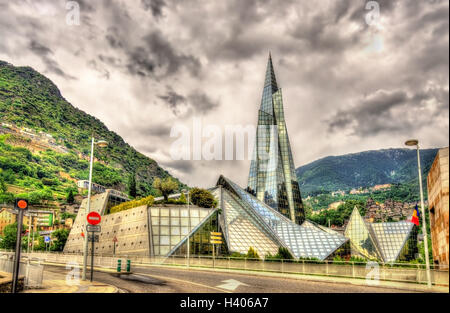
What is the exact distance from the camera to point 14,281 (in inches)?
562

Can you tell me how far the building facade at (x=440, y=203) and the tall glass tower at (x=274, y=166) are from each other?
86.3 meters

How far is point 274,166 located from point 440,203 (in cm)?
9457

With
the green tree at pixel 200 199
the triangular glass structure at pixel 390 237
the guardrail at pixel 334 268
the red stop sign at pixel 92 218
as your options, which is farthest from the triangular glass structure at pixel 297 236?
the red stop sign at pixel 92 218

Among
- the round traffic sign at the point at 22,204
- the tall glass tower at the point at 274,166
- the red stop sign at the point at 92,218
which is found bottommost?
the red stop sign at the point at 92,218

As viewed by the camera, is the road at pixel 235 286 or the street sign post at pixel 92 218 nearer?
the road at pixel 235 286

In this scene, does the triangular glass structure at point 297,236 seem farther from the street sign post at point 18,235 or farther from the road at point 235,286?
the street sign post at point 18,235

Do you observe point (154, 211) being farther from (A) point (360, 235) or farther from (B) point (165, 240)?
(A) point (360, 235)

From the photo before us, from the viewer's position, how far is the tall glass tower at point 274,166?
113 meters

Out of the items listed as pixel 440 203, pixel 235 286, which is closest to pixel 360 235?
pixel 440 203

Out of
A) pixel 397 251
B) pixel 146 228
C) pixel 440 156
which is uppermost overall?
pixel 440 156
